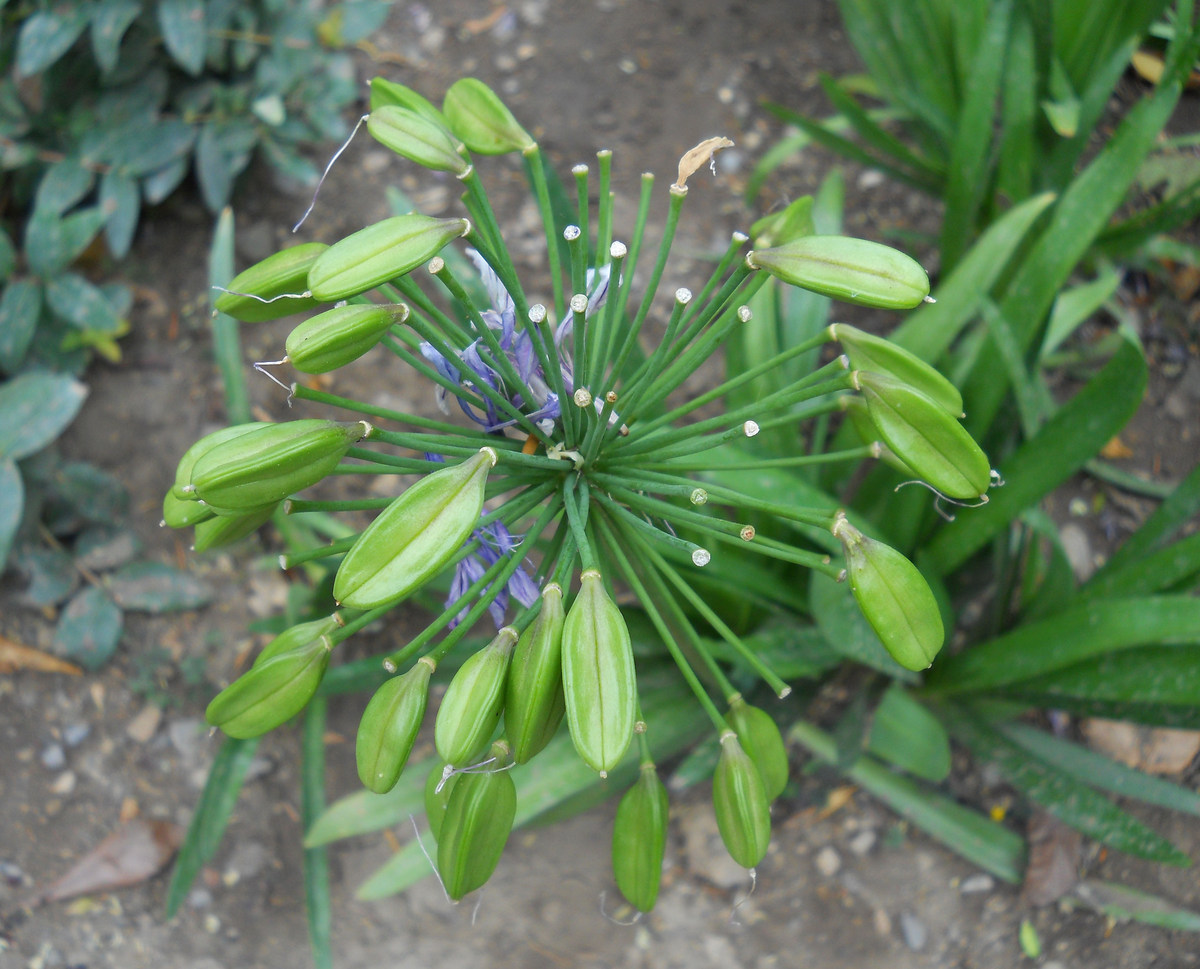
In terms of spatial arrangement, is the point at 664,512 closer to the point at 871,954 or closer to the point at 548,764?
the point at 548,764

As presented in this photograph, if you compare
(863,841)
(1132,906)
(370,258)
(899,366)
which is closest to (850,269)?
(899,366)

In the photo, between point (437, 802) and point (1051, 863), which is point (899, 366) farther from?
point (1051, 863)

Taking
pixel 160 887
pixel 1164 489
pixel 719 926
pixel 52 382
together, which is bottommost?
pixel 160 887

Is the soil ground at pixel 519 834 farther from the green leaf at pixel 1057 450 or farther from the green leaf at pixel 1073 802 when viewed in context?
the green leaf at pixel 1057 450

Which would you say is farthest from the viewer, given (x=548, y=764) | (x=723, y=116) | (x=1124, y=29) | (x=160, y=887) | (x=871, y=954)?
(x=723, y=116)

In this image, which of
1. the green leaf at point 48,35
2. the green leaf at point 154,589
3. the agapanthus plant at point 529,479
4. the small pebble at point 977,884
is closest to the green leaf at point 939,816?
the small pebble at point 977,884

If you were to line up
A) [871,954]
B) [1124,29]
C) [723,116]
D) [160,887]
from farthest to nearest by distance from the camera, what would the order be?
1. [723,116]
2. [1124,29]
3. [160,887]
4. [871,954]

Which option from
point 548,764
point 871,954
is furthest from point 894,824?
point 548,764
